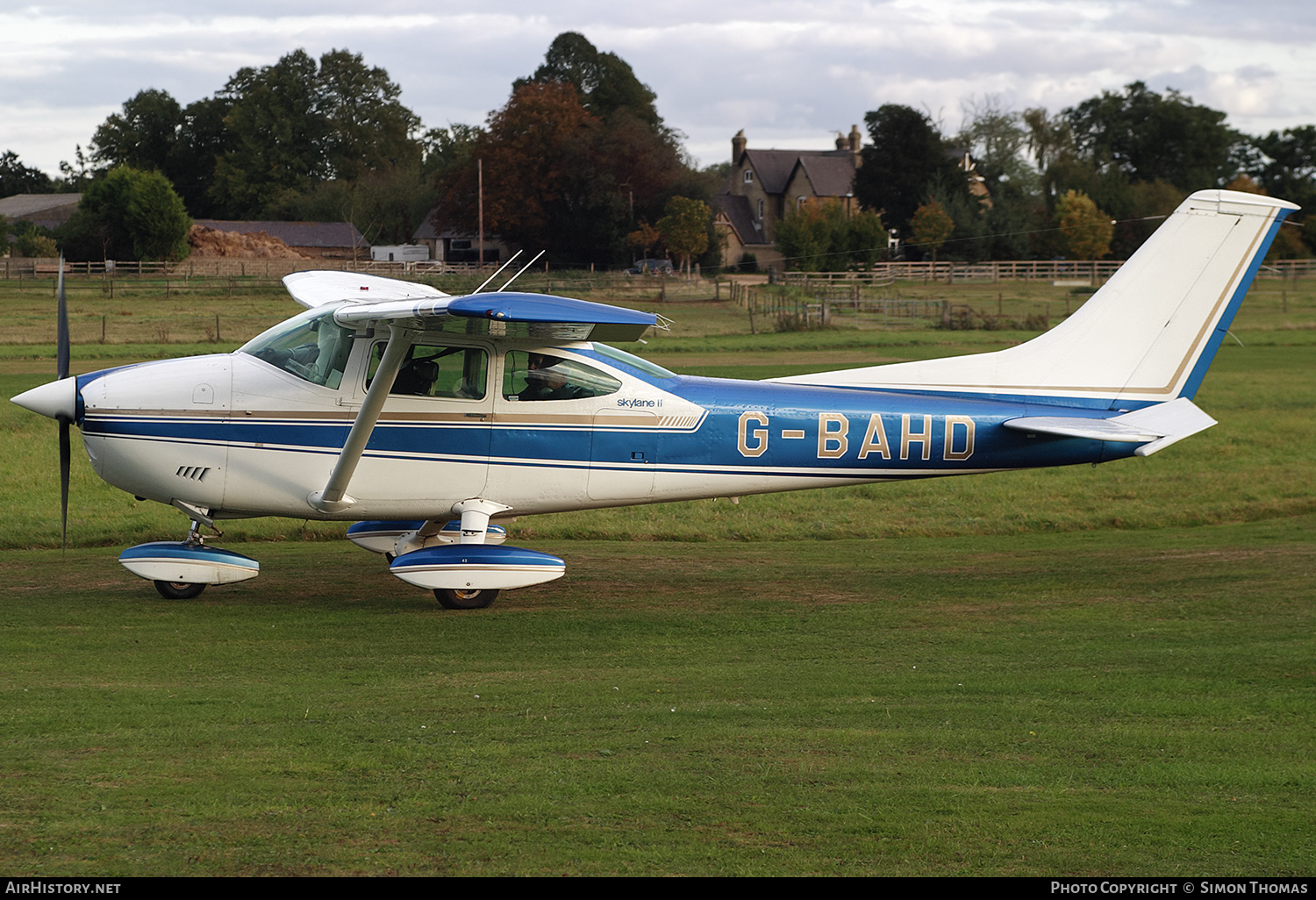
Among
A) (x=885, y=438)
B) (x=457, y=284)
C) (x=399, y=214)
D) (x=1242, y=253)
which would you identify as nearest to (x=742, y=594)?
(x=885, y=438)

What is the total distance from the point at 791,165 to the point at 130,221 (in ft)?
187

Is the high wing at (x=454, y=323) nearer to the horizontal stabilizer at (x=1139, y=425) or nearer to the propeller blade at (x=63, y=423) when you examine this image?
the propeller blade at (x=63, y=423)

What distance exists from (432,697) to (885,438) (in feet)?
17.0

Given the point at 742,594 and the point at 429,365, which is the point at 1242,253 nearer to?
the point at 742,594

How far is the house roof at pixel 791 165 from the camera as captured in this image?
100 metres

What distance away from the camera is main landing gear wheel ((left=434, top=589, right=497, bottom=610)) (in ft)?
33.6

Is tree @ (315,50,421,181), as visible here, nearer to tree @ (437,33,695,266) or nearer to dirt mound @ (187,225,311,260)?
dirt mound @ (187,225,311,260)

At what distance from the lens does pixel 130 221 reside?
73125 mm

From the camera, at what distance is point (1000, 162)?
350ft

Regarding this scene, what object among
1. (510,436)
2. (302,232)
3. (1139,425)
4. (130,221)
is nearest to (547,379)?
(510,436)

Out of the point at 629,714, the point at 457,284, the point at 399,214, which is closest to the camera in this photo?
the point at 629,714

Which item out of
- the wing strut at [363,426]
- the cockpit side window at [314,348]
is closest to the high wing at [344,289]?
the cockpit side window at [314,348]

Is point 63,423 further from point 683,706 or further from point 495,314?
point 683,706

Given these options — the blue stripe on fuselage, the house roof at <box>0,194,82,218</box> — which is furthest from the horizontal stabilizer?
the house roof at <box>0,194,82,218</box>
